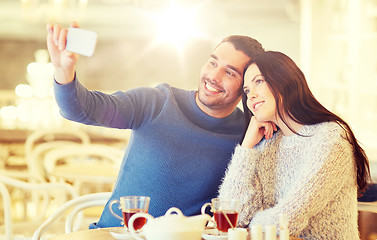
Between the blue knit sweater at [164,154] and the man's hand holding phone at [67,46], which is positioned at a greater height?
the man's hand holding phone at [67,46]

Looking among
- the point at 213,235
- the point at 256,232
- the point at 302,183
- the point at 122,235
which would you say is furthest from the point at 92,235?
the point at 302,183

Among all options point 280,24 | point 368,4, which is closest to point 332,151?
point 368,4

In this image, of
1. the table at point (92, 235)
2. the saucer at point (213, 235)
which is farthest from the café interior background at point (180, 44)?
the table at point (92, 235)

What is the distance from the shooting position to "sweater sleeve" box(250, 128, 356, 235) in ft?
4.77

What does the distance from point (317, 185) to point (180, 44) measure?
866cm

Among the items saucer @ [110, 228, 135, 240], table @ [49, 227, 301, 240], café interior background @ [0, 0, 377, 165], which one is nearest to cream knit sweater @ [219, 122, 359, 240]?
table @ [49, 227, 301, 240]

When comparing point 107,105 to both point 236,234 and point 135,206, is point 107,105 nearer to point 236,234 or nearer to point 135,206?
point 135,206

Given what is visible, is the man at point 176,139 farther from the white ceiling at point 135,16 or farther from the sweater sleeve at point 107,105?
the white ceiling at point 135,16

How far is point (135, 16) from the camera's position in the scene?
28.8 feet

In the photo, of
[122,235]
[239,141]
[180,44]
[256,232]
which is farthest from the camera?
[180,44]

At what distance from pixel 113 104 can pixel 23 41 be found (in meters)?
8.55

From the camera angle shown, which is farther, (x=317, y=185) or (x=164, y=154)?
(x=164, y=154)

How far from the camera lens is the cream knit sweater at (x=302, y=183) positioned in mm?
1461

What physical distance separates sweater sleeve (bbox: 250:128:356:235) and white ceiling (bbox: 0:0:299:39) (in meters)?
5.47
